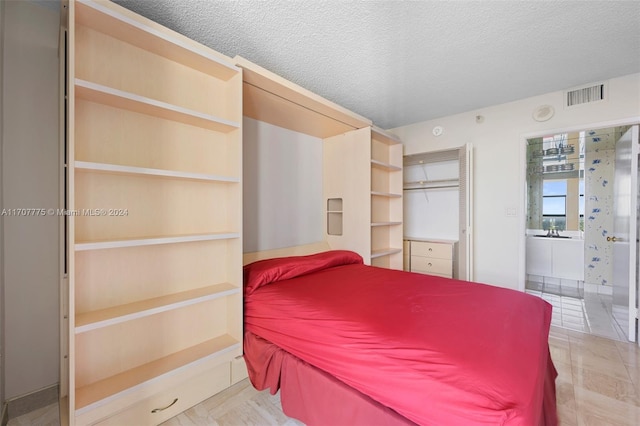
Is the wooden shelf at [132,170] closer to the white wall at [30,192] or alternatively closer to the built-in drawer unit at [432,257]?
the white wall at [30,192]

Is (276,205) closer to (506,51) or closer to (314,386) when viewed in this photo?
(314,386)

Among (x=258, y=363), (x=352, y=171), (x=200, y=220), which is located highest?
(x=352, y=171)

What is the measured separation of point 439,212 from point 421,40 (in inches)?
102

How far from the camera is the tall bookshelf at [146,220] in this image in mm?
1291

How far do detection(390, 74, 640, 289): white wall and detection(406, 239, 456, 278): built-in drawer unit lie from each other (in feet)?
0.96

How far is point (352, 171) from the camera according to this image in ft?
9.99

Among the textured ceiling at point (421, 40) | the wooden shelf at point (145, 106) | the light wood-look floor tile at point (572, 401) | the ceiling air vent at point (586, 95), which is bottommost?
the light wood-look floor tile at point (572, 401)

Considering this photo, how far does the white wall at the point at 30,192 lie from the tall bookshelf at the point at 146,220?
0.53m

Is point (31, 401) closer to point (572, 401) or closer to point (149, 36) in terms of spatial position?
point (149, 36)

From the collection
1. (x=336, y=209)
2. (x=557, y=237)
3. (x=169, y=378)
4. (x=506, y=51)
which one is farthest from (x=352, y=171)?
(x=557, y=237)

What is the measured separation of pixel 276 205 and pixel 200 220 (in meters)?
1.01

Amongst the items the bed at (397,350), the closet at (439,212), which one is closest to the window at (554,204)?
the closet at (439,212)

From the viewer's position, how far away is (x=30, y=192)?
1.61m

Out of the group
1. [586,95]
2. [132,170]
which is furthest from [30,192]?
[586,95]
